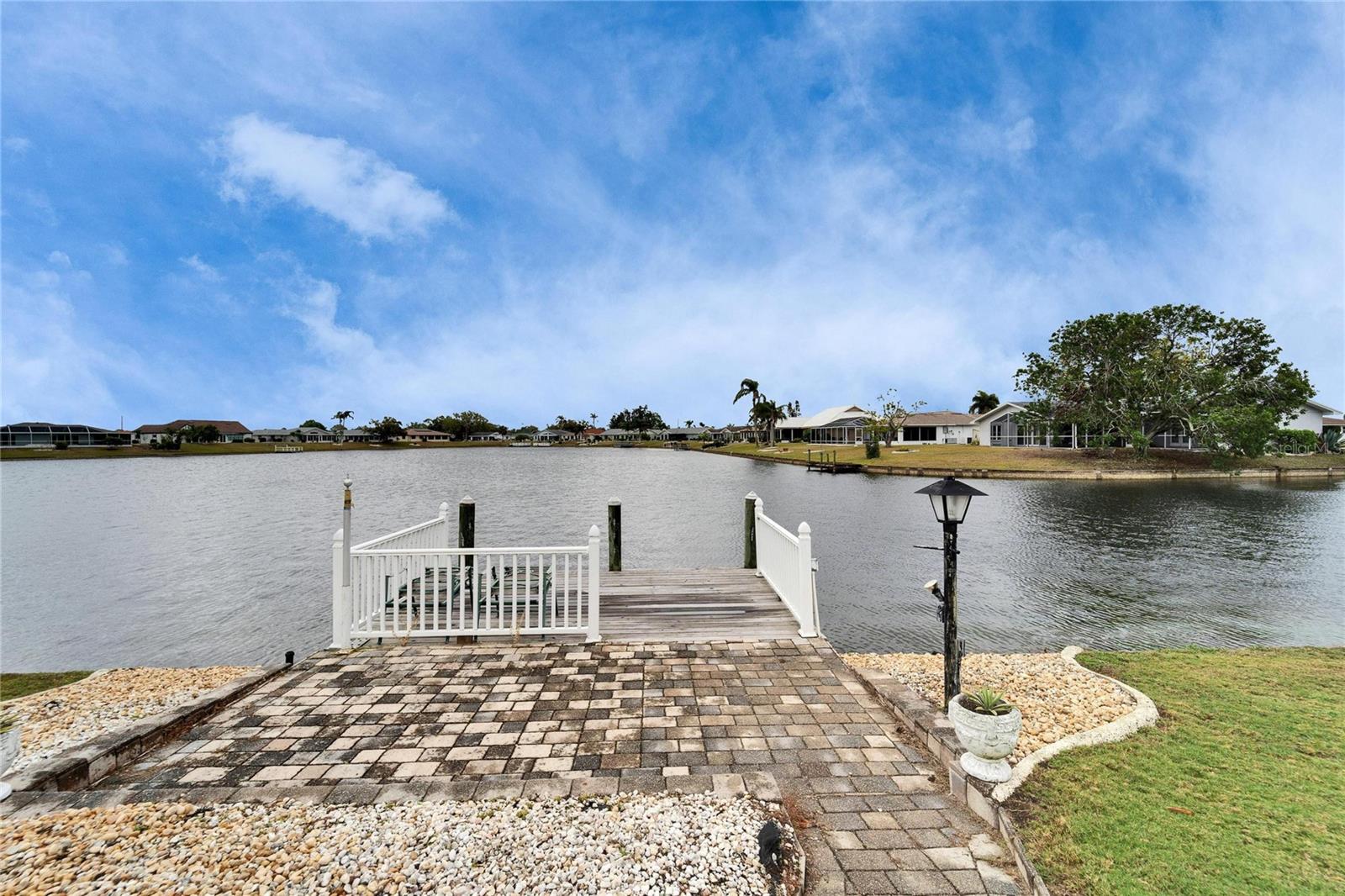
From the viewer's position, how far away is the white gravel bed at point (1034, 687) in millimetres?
4484

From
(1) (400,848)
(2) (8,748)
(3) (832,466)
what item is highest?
(3) (832,466)

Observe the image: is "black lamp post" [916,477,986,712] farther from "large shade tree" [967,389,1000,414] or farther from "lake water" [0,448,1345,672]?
"large shade tree" [967,389,1000,414]

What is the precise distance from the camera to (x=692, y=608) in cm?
716

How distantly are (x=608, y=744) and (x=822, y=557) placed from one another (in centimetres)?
1189

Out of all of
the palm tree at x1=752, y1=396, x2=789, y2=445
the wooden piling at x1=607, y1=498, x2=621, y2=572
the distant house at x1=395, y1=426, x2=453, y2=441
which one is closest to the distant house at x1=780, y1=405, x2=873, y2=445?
the palm tree at x1=752, y1=396, x2=789, y2=445

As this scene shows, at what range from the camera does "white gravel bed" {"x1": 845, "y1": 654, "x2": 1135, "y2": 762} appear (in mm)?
4484

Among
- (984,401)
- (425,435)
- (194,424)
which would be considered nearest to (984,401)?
(984,401)

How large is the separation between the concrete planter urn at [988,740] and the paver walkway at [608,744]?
296 millimetres

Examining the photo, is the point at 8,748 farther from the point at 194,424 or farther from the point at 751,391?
the point at 194,424

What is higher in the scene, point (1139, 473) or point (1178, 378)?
point (1178, 378)

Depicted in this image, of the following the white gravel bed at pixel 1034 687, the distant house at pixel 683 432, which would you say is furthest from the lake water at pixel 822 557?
the distant house at pixel 683 432

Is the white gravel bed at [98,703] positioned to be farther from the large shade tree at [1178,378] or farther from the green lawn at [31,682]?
the large shade tree at [1178,378]

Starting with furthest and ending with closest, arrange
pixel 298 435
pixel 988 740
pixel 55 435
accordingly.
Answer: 1. pixel 298 435
2. pixel 55 435
3. pixel 988 740

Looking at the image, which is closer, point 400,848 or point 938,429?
point 400,848
